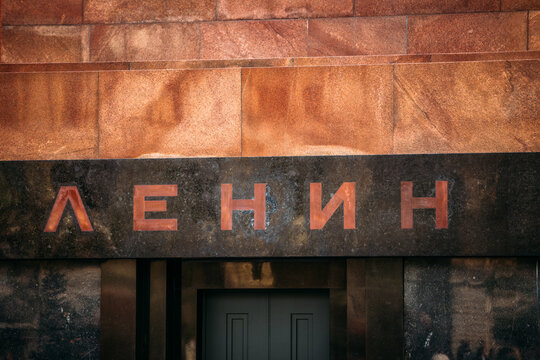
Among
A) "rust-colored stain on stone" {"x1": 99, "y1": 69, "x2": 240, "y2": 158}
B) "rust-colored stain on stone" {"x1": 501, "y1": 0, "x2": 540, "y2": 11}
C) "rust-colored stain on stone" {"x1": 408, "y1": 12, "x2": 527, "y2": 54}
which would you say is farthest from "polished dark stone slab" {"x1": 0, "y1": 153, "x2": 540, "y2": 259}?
"rust-colored stain on stone" {"x1": 501, "y1": 0, "x2": 540, "y2": 11}

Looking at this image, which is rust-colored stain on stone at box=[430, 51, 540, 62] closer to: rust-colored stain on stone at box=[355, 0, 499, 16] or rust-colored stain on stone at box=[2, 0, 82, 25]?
rust-colored stain on stone at box=[355, 0, 499, 16]

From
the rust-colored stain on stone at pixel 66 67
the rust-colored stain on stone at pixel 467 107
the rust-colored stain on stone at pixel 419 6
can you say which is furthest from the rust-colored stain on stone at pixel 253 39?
the rust-colored stain on stone at pixel 467 107

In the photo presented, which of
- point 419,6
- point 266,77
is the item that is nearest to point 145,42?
point 266,77

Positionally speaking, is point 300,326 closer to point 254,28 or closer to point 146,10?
point 254,28

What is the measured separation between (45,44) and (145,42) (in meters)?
1.45

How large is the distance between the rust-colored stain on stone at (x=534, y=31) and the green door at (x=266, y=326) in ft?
14.8

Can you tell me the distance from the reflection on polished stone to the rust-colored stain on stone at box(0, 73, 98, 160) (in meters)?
4.86

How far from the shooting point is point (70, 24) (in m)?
7.66

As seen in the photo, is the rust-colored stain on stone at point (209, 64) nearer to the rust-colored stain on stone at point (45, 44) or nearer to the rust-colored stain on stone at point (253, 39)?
the rust-colored stain on stone at point (253, 39)

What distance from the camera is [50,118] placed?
7441 millimetres

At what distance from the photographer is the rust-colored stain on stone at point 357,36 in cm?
739

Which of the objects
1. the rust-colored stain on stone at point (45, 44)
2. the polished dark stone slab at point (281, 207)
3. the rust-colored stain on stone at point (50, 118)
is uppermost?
the rust-colored stain on stone at point (45, 44)

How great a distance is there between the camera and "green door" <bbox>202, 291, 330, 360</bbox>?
25.8 ft

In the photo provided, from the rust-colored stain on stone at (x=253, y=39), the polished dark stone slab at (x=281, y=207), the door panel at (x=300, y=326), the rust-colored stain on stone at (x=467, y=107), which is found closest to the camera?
the polished dark stone slab at (x=281, y=207)
